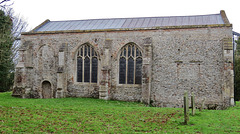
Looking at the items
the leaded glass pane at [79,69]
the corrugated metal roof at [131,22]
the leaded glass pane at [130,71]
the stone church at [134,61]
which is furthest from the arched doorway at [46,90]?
the leaded glass pane at [130,71]

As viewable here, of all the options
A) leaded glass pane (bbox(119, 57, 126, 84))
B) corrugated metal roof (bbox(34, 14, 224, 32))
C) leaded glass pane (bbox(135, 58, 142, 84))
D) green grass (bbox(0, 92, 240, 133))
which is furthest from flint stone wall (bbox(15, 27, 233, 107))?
green grass (bbox(0, 92, 240, 133))

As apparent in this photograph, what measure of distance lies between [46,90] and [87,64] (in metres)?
5.57

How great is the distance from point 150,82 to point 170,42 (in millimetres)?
4238

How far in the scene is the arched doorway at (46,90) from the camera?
77.9 feet

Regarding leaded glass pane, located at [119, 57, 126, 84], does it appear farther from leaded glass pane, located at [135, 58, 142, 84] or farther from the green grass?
the green grass

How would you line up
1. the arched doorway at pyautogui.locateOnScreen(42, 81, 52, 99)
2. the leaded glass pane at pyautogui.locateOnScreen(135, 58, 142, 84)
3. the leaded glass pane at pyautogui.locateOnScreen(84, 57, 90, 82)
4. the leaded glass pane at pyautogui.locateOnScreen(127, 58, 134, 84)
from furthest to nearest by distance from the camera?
the arched doorway at pyautogui.locateOnScreen(42, 81, 52, 99) < the leaded glass pane at pyautogui.locateOnScreen(84, 57, 90, 82) < the leaded glass pane at pyautogui.locateOnScreen(127, 58, 134, 84) < the leaded glass pane at pyautogui.locateOnScreen(135, 58, 142, 84)

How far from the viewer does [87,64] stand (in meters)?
22.9

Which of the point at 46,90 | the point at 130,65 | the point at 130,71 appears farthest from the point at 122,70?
the point at 46,90

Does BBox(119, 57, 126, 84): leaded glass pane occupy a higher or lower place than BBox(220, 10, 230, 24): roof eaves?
lower

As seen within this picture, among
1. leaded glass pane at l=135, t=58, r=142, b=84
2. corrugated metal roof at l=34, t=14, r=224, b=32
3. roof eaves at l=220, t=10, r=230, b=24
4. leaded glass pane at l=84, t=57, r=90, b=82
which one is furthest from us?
leaded glass pane at l=84, t=57, r=90, b=82

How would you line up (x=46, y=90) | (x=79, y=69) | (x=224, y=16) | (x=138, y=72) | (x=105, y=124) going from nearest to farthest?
(x=105, y=124) < (x=138, y=72) < (x=224, y=16) < (x=79, y=69) < (x=46, y=90)

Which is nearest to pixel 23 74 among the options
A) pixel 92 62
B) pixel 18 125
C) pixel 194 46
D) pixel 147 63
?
pixel 92 62

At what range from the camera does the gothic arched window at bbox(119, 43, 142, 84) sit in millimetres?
21391

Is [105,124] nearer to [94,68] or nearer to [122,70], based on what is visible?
[122,70]
